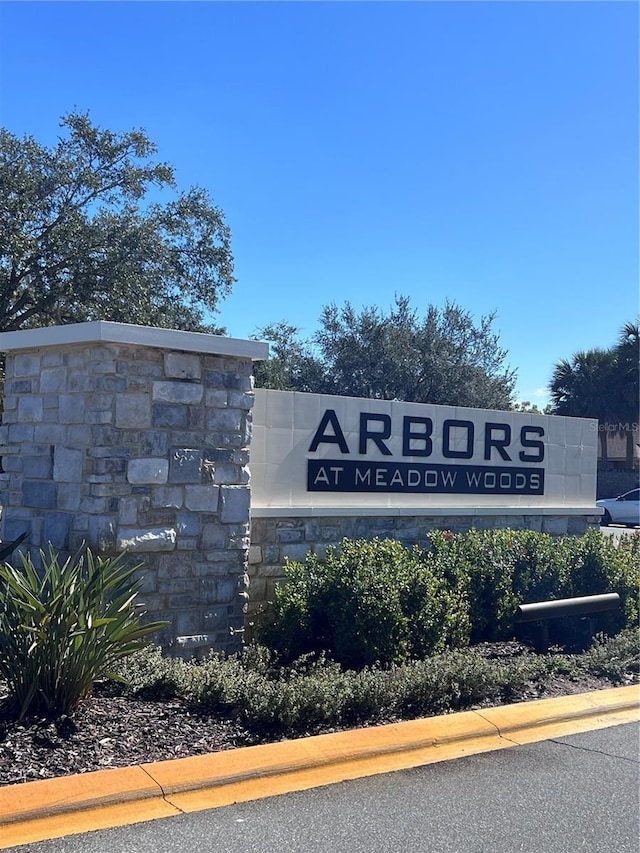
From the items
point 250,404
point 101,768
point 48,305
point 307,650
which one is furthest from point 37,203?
point 101,768

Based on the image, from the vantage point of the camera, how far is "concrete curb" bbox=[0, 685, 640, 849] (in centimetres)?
424

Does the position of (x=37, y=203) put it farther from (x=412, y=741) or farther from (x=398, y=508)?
(x=412, y=741)

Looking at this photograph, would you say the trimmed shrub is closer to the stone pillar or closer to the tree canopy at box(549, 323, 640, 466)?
the stone pillar

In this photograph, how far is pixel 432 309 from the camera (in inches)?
1015

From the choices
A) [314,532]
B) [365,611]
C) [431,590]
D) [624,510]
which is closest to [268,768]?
[365,611]

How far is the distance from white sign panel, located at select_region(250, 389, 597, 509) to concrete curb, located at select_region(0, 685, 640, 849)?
323cm

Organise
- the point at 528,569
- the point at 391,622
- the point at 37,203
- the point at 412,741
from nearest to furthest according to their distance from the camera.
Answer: the point at 412,741, the point at 391,622, the point at 528,569, the point at 37,203

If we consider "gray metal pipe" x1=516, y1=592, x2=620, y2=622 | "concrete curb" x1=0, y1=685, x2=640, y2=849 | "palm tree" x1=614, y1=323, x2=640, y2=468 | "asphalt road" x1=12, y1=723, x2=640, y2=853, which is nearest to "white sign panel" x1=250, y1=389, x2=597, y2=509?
"gray metal pipe" x1=516, y1=592, x2=620, y2=622

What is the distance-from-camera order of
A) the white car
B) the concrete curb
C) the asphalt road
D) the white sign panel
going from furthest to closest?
the white car → the white sign panel → the concrete curb → the asphalt road

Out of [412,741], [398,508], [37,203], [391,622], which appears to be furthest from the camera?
[37,203]

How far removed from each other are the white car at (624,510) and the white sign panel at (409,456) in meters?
18.0

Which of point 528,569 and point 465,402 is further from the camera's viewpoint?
point 465,402

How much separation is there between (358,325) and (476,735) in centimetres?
2082

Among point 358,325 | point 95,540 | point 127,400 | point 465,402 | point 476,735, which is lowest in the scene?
point 476,735
